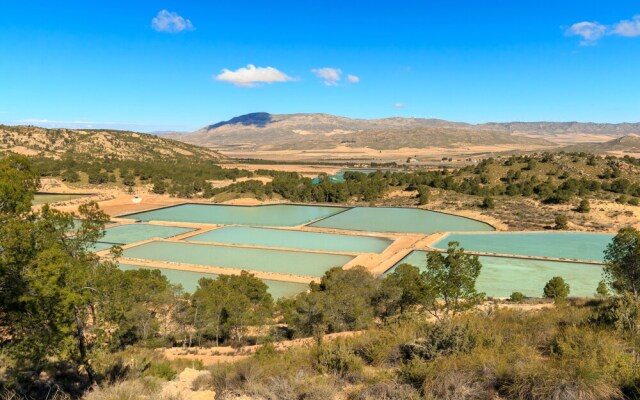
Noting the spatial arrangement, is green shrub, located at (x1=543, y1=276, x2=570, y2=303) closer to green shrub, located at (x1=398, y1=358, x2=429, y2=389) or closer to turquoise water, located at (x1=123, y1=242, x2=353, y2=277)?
turquoise water, located at (x1=123, y1=242, x2=353, y2=277)

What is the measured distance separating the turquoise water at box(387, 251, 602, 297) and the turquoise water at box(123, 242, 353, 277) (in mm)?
8318

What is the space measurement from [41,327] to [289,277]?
24.9 meters

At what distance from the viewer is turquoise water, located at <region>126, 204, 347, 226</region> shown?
2328 inches

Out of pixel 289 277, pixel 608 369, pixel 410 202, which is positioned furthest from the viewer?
pixel 410 202

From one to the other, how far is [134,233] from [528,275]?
43917 mm

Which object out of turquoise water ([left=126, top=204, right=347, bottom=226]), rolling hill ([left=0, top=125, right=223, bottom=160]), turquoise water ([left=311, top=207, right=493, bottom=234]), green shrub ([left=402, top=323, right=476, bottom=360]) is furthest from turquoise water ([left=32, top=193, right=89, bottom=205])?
green shrub ([left=402, top=323, right=476, bottom=360])

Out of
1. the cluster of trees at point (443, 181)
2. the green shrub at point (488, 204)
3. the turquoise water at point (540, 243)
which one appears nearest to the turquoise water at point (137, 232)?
the cluster of trees at point (443, 181)

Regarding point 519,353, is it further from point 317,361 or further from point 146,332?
point 146,332

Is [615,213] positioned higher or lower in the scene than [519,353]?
lower

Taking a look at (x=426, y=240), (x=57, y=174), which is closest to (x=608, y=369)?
(x=426, y=240)

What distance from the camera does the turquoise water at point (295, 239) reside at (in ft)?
144

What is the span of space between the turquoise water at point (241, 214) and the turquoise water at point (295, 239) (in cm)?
584

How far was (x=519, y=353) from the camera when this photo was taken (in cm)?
787

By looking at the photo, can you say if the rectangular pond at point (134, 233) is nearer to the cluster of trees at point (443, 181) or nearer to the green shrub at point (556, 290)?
the cluster of trees at point (443, 181)
